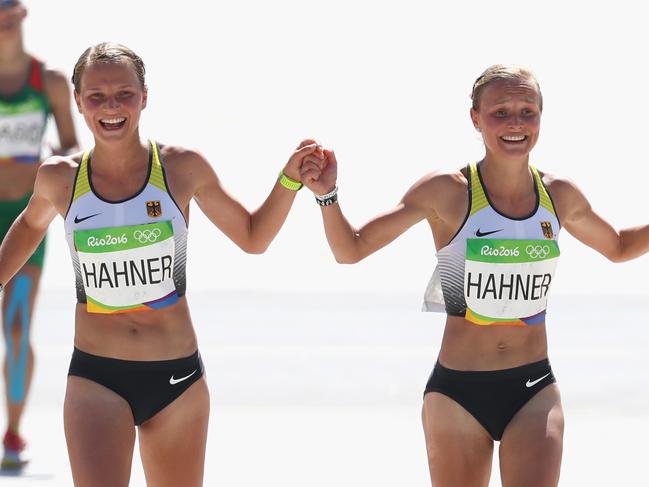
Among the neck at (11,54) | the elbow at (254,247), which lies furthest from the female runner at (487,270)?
the neck at (11,54)

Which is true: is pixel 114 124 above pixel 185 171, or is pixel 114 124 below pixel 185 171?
above

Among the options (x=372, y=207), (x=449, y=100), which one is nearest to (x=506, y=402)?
(x=372, y=207)

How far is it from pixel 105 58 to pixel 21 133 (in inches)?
90.3

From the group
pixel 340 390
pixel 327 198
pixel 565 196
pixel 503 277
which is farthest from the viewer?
pixel 340 390

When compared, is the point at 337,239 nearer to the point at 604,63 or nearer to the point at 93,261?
the point at 93,261

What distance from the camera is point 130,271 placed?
4172 millimetres

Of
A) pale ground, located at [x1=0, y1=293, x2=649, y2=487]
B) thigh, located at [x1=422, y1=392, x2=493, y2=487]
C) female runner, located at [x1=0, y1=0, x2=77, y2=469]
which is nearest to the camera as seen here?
thigh, located at [x1=422, y1=392, x2=493, y2=487]

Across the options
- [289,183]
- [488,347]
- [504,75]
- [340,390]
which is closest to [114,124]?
[289,183]

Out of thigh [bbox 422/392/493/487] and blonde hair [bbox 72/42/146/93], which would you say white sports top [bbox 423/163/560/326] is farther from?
blonde hair [bbox 72/42/146/93]

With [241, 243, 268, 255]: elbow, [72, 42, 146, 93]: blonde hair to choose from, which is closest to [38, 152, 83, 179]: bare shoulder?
[72, 42, 146, 93]: blonde hair

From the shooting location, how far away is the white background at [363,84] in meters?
16.2

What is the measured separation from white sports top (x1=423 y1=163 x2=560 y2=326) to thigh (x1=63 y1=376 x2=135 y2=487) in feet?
3.84

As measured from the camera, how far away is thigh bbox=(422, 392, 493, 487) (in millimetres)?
4145

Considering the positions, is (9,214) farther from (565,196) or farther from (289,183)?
(565,196)
